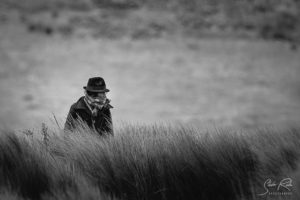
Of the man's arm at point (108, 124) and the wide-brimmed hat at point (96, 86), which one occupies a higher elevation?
the wide-brimmed hat at point (96, 86)

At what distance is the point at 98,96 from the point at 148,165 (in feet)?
4.58

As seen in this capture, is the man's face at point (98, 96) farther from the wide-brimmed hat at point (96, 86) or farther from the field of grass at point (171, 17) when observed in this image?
the field of grass at point (171, 17)

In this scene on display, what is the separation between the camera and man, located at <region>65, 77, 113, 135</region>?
5.76 m

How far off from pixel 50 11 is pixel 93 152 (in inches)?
1216

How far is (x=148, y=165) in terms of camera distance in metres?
4.63

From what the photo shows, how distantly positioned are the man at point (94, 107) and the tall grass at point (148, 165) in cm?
67

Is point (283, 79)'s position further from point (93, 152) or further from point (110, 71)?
point (93, 152)

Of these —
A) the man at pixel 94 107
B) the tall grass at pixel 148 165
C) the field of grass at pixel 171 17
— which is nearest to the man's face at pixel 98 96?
the man at pixel 94 107

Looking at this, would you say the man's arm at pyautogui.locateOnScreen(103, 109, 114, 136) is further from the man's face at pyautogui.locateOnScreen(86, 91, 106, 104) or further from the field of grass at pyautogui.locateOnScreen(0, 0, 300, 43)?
the field of grass at pyautogui.locateOnScreen(0, 0, 300, 43)

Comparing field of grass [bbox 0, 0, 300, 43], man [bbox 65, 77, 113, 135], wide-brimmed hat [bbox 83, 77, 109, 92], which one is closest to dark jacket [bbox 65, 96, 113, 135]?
man [bbox 65, 77, 113, 135]

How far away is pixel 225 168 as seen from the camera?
464 cm

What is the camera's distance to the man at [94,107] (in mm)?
5762

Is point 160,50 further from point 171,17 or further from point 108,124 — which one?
point 108,124

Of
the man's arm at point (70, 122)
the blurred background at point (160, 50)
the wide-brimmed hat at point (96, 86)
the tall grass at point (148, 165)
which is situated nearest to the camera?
the tall grass at point (148, 165)
